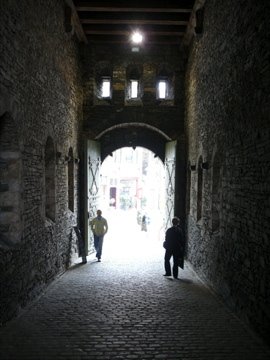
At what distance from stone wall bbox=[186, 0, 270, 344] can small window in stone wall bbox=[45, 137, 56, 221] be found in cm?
338

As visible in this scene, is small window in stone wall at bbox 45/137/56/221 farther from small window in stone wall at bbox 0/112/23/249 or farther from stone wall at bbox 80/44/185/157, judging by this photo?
stone wall at bbox 80/44/185/157

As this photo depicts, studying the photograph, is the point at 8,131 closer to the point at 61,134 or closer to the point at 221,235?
the point at 61,134

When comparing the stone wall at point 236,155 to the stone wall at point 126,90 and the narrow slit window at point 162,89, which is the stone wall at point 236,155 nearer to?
the stone wall at point 126,90

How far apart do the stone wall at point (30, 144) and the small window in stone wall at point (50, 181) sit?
0.10 ft

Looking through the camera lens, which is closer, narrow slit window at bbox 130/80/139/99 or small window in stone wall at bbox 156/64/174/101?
small window in stone wall at bbox 156/64/174/101

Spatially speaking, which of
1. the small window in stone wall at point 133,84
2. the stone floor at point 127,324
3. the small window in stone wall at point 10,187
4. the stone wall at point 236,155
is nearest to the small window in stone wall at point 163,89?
the small window in stone wall at point 133,84

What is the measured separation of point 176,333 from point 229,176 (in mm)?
2776

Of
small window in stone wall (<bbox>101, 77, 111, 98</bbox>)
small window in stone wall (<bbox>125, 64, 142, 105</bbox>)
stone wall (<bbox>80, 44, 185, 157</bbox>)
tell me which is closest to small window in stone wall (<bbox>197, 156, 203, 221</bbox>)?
stone wall (<bbox>80, 44, 185, 157</bbox>)

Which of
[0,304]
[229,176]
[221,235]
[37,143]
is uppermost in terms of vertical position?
[37,143]

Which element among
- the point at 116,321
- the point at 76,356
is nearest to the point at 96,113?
the point at 116,321

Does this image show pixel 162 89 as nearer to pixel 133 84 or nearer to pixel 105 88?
pixel 133 84

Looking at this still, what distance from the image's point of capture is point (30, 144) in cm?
611

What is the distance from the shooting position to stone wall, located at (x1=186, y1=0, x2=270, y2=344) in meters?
4.66

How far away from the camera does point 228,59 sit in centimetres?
638
